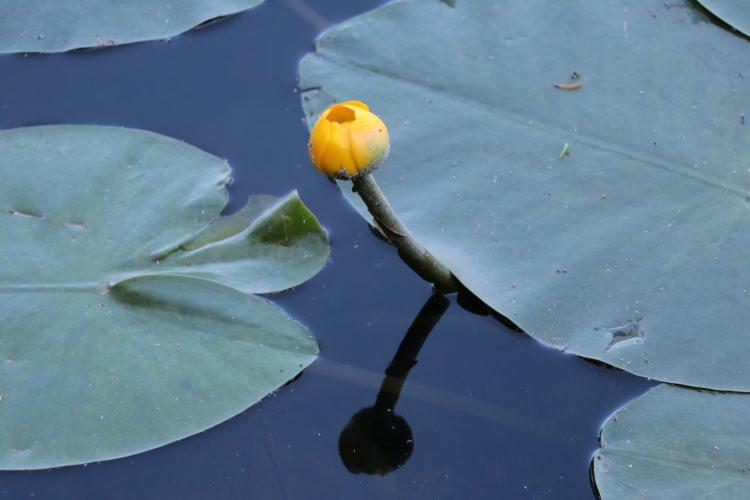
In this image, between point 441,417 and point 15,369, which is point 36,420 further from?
point 441,417

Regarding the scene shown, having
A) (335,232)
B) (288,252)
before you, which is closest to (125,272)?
(288,252)

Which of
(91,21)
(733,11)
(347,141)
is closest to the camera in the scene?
(347,141)

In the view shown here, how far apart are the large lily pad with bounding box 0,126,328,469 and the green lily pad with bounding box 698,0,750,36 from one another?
3.09 ft

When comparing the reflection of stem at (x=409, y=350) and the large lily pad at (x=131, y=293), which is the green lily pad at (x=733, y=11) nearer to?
the reflection of stem at (x=409, y=350)

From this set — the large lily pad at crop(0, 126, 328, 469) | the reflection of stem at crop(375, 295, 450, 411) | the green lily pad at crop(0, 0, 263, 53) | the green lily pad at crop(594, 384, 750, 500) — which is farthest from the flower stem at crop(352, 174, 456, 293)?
the green lily pad at crop(0, 0, 263, 53)

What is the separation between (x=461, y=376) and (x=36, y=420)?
0.73 meters

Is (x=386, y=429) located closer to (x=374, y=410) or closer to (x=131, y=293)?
(x=374, y=410)

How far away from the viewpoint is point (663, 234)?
1.60 metres

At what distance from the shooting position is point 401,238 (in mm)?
1561

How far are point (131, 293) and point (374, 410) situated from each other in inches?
18.8

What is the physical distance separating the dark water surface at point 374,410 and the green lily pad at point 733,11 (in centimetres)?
80

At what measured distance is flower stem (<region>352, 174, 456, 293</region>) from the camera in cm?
142

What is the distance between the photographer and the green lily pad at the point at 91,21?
6.80 feet

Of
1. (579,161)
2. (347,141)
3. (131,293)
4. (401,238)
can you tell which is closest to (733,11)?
(579,161)
